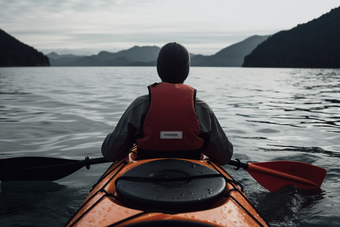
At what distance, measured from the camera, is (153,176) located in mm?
2127

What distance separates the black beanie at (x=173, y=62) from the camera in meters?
2.66

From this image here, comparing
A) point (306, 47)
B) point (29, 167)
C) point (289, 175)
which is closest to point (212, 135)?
point (289, 175)

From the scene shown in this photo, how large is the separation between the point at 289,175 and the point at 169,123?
8.80 ft

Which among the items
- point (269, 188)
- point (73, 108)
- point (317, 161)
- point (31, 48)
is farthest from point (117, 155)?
point (31, 48)

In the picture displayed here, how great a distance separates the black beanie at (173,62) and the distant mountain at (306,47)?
9992 centimetres

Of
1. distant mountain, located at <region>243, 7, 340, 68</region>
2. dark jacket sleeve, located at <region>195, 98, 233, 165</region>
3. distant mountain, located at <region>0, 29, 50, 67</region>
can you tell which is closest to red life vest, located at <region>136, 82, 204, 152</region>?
dark jacket sleeve, located at <region>195, 98, 233, 165</region>

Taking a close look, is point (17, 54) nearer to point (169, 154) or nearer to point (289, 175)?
point (289, 175)

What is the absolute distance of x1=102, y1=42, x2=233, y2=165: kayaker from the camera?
243cm

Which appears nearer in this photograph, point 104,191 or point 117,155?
point 104,191

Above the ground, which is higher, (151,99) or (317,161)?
(151,99)

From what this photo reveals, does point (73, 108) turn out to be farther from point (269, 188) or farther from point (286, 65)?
point (286, 65)

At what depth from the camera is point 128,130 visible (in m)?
2.53

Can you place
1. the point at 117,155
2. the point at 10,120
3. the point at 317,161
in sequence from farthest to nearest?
the point at 10,120 < the point at 317,161 < the point at 117,155

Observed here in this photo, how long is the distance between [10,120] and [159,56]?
8196mm
